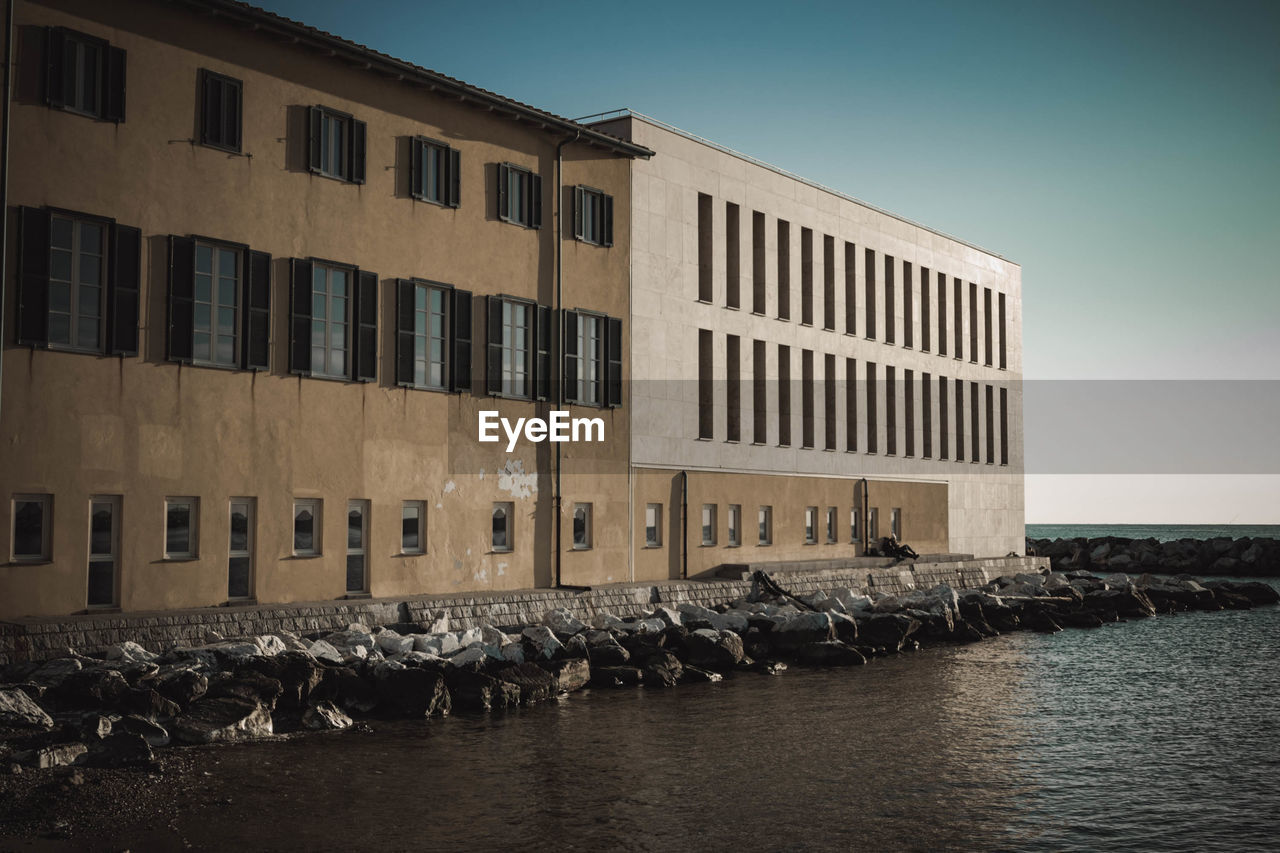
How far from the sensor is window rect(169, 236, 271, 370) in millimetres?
22469

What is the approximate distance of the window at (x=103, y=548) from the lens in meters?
21.1

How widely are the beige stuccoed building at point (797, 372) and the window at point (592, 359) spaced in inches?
48.7

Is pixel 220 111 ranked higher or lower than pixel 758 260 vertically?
lower

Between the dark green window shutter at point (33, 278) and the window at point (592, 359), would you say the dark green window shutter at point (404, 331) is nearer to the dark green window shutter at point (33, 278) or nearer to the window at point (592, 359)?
the window at point (592, 359)

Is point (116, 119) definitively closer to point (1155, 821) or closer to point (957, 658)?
point (1155, 821)

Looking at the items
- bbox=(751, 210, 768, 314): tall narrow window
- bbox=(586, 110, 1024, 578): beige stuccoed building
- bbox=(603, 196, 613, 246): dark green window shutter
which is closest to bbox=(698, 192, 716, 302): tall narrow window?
bbox=(586, 110, 1024, 578): beige stuccoed building

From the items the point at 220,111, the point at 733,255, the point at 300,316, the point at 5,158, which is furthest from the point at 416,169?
the point at 733,255

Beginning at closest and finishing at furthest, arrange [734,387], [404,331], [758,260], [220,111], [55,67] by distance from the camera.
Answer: [55,67] < [220,111] < [404,331] < [734,387] < [758,260]

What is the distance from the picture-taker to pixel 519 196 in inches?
1193

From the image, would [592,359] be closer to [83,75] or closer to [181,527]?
[181,527]

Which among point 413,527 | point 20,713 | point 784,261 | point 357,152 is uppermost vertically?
point 784,261

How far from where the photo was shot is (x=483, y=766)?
15.8 m

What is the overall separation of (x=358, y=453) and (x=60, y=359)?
21.9 feet

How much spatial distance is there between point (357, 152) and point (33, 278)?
794 centimetres
